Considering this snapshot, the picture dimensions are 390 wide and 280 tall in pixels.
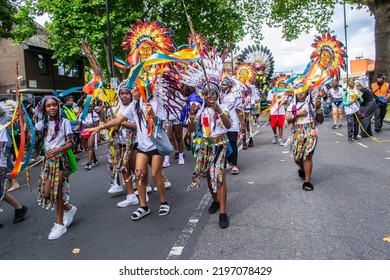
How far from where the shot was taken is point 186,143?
10.0 meters

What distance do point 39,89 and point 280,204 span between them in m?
23.9

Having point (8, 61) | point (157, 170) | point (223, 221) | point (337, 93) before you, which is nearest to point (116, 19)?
point (337, 93)

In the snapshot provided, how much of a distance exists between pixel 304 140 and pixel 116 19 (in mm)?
14932

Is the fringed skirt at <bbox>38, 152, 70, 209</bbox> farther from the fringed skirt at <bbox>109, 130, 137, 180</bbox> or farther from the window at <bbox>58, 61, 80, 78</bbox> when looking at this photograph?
the window at <bbox>58, 61, 80, 78</bbox>

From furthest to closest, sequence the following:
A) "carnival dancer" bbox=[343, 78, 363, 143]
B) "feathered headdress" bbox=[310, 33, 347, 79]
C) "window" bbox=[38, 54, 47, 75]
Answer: "window" bbox=[38, 54, 47, 75], "carnival dancer" bbox=[343, 78, 363, 143], "feathered headdress" bbox=[310, 33, 347, 79]

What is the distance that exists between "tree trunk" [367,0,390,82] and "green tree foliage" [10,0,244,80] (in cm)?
765

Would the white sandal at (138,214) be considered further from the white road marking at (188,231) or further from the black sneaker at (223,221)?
the black sneaker at (223,221)

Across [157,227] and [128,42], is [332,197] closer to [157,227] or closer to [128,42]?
[157,227]

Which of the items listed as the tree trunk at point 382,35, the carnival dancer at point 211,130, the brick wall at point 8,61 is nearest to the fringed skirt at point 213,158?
the carnival dancer at point 211,130

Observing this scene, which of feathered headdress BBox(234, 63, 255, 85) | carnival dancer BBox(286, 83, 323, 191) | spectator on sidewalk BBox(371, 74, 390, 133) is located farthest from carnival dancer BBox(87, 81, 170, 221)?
spectator on sidewalk BBox(371, 74, 390, 133)

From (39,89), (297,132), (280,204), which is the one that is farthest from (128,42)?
(39,89)

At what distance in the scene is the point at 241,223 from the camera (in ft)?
12.8

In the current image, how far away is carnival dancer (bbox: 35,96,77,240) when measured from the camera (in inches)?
155

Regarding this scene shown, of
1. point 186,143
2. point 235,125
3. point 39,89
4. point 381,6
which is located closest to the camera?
point 235,125
